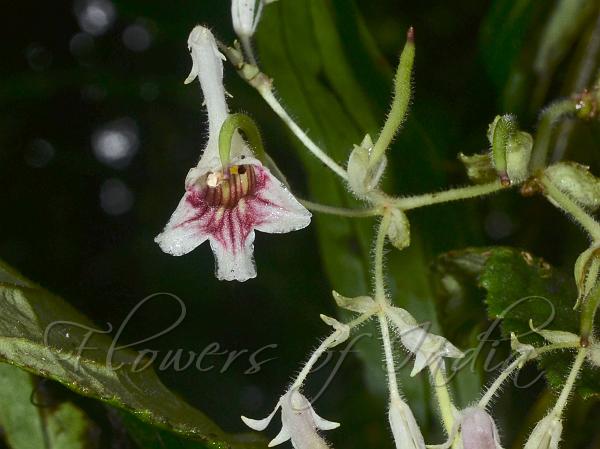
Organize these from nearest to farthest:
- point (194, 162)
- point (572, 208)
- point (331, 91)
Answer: point (572, 208)
point (331, 91)
point (194, 162)

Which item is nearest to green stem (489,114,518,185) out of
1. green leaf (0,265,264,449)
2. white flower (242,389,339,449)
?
white flower (242,389,339,449)

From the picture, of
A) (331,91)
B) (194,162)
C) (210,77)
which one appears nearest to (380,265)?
(210,77)

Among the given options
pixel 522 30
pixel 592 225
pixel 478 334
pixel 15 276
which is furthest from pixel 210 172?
pixel 522 30

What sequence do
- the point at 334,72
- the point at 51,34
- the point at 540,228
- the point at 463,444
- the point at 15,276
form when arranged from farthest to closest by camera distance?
the point at 51,34, the point at 540,228, the point at 334,72, the point at 15,276, the point at 463,444

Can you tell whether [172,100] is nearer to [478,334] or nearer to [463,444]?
[478,334]

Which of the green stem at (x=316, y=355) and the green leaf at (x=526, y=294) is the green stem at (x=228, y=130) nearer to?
the green stem at (x=316, y=355)

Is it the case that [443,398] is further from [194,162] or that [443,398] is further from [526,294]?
[194,162]

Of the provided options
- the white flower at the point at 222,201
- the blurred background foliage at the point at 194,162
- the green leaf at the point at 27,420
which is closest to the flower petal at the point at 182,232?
the white flower at the point at 222,201
